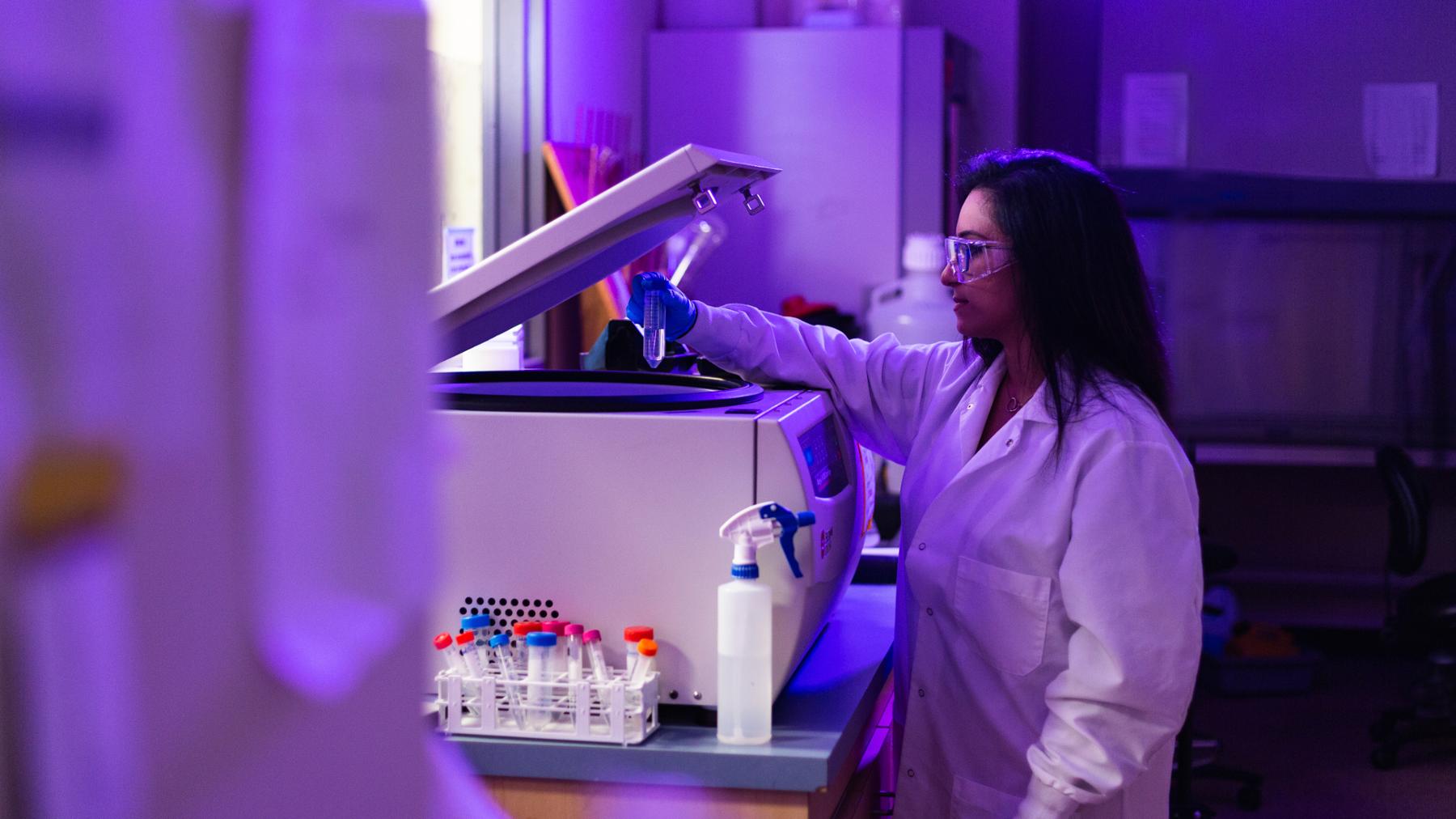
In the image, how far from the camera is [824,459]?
5.28 ft

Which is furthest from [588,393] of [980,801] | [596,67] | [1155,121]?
[1155,121]

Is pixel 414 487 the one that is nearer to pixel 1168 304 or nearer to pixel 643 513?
pixel 643 513

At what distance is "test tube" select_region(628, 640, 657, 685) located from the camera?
1.36 m

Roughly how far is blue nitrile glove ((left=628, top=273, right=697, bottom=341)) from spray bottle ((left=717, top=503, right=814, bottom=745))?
0.47 metres

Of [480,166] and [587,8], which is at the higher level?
[587,8]

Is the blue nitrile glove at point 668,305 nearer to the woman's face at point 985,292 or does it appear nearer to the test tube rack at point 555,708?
the woman's face at point 985,292

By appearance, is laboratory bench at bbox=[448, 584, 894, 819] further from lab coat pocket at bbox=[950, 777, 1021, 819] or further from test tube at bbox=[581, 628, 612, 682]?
lab coat pocket at bbox=[950, 777, 1021, 819]

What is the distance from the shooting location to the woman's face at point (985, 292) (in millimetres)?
1726

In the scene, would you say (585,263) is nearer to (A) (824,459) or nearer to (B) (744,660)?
(A) (824,459)

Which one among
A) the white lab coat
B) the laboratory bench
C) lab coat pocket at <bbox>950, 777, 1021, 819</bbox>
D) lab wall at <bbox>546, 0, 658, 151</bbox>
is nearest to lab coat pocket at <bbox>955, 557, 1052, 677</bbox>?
the white lab coat

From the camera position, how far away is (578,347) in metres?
3.31

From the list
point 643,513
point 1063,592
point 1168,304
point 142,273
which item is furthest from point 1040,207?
point 1168,304

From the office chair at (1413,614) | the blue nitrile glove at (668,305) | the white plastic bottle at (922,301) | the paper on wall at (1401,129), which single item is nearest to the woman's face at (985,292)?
the blue nitrile glove at (668,305)

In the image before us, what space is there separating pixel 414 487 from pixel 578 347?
275 centimetres
